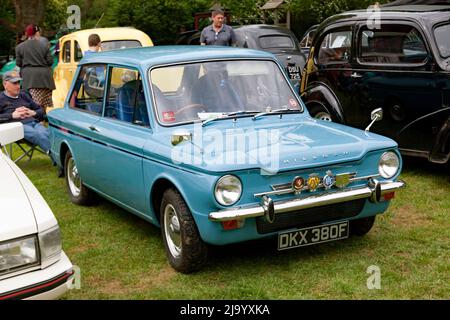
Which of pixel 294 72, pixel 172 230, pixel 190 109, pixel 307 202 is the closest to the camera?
pixel 307 202

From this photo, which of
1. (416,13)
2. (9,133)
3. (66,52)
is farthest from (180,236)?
(66,52)

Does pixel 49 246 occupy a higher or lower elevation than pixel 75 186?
higher


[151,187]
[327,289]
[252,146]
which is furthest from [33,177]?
[327,289]

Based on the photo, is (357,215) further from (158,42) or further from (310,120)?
(158,42)

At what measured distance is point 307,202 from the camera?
4.61m

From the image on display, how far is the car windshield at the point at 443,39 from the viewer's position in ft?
23.2

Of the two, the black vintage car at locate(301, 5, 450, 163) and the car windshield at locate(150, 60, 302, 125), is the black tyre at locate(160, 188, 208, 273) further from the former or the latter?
the black vintage car at locate(301, 5, 450, 163)

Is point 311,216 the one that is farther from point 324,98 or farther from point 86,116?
point 324,98

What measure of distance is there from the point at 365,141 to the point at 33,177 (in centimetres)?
514

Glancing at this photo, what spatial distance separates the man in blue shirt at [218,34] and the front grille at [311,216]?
20.6 ft

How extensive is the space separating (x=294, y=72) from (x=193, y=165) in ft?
27.5

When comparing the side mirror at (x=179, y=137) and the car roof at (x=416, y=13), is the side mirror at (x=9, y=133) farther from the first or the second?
the car roof at (x=416, y=13)

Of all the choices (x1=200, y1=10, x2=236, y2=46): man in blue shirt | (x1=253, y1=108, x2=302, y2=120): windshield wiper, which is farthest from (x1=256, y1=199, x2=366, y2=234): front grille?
(x1=200, y1=10, x2=236, y2=46): man in blue shirt

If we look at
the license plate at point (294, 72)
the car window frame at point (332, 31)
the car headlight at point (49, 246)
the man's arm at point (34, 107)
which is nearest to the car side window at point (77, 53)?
the man's arm at point (34, 107)
